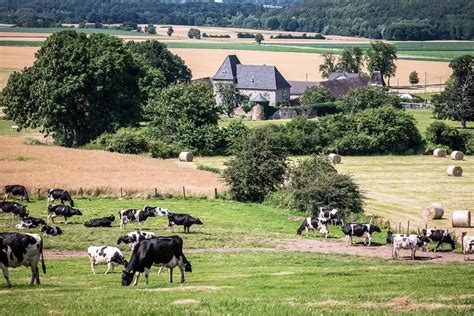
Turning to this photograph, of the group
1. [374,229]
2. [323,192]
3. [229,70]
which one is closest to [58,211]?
[323,192]

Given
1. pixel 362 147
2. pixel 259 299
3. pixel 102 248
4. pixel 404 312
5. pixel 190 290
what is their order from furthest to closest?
pixel 362 147 < pixel 102 248 < pixel 190 290 < pixel 259 299 < pixel 404 312

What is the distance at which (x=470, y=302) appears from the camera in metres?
22.5

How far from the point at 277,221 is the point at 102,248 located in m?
16.5

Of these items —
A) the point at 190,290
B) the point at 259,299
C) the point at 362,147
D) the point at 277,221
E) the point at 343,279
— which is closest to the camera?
the point at 259,299

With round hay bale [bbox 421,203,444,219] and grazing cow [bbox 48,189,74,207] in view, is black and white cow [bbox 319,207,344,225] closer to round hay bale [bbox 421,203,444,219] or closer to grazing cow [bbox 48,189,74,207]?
round hay bale [bbox 421,203,444,219]

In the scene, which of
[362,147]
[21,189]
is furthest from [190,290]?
[362,147]

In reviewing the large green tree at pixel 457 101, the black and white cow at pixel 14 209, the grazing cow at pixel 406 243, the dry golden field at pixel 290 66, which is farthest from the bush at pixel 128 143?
the dry golden field at pixel 290 66

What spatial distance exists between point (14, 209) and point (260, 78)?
9778 centimetres

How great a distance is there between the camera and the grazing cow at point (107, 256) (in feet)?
101

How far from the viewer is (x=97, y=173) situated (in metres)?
58.6

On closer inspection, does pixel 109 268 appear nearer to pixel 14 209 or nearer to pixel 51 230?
pixel 51 230

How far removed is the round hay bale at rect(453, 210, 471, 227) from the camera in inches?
1833

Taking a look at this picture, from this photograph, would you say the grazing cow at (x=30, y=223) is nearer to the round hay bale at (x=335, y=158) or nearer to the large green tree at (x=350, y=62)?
the round hay bale at (x=335, y=158)

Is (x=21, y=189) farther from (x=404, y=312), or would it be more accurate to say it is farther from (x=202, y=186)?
(x=404, y=312)
